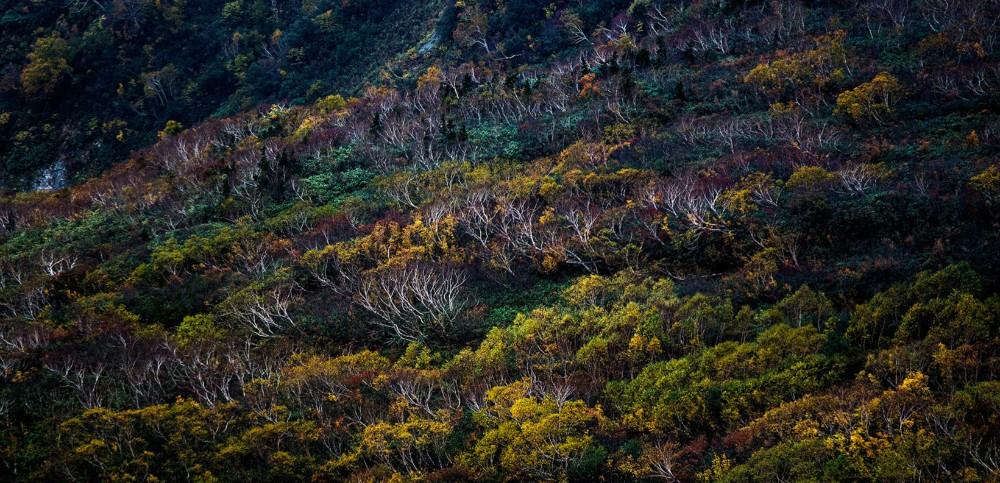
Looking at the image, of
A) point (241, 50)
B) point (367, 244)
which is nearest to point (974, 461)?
point (367, 244)

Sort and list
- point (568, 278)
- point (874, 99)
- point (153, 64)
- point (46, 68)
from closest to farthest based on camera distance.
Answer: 1. point (568, 278)
2. point (874, 99)
3. point (46, 68)
4. point (153, 64)

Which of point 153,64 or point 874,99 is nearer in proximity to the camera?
point 874,99

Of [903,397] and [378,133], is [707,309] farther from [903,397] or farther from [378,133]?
[378,133]

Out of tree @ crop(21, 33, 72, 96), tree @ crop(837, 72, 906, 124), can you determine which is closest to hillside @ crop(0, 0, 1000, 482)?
tree @ crop(837, 72, 906, 124)

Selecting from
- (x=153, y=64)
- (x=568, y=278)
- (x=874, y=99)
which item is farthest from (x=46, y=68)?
(x=874, y=99)

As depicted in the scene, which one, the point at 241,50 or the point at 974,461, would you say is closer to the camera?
the point at 974,461

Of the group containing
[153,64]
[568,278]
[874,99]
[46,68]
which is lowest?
[568,278]

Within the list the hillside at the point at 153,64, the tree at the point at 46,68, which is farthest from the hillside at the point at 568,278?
the tree at the point at 46,68

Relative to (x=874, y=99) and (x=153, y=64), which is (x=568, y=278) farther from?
(x=153, y=64)

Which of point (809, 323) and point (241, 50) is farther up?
point (241, 50)
